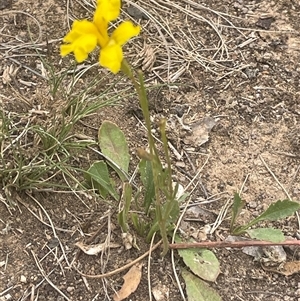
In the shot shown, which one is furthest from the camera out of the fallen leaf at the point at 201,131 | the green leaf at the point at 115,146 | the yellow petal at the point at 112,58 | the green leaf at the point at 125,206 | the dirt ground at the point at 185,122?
the fallen leaf at the point at 201,131

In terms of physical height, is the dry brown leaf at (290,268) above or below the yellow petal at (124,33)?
below

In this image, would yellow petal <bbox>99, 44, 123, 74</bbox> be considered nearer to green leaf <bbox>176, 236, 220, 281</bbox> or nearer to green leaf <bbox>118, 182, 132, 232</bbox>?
green leaf <bbox>118, 182, 132, 232</bbox>

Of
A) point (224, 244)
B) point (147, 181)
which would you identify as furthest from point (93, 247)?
point (224, 244)

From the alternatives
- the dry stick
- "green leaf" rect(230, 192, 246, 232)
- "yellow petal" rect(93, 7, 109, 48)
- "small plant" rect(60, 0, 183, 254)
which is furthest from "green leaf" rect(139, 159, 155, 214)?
"yellow petal" rect(93, 7, 109, 48)

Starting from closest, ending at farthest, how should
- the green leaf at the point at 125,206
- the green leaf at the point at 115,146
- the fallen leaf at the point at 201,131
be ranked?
the green leaf at the point at 125,206 < the green leaf at the point at 115,146 < the fallen leaf at the point at 201,131

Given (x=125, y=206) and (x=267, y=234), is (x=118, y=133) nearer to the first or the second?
(x=125, y=206)

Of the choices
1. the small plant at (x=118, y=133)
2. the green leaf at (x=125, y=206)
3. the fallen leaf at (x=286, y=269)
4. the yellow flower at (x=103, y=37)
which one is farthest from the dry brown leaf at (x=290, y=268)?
the yellow flower at (x=103, y=37)

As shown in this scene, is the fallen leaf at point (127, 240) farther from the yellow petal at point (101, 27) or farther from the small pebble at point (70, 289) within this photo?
the yellow petal at point (101, 27)
